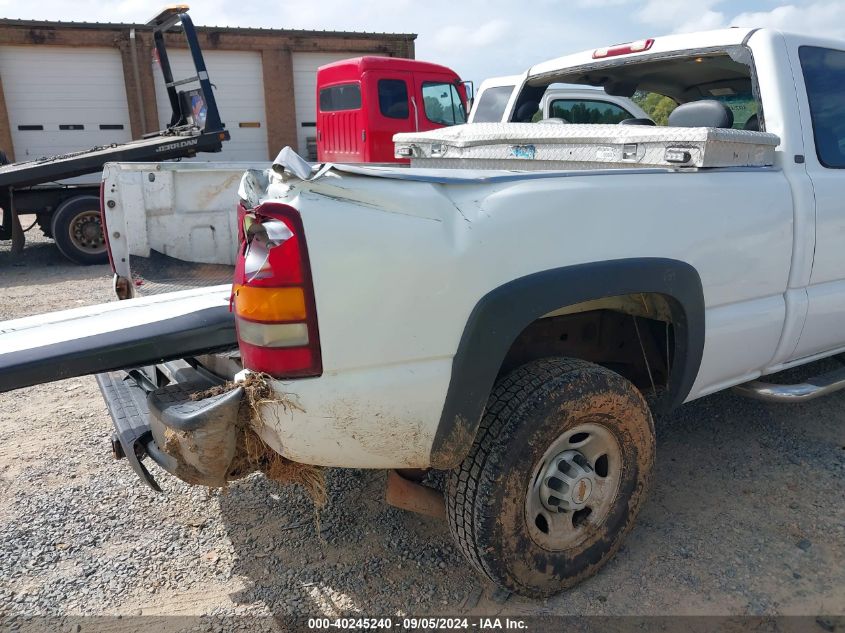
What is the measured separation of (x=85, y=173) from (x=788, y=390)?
873cm

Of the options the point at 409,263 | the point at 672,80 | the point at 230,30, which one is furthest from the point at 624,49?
the point at 230,30

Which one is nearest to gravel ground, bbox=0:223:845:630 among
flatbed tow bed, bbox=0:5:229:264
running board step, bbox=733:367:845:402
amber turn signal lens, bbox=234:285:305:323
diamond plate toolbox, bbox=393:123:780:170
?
running board step, bbox=733:367:845:402

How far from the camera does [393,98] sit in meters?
11.0

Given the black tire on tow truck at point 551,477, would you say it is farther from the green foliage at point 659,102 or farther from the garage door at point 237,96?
the garage door at point 237,96

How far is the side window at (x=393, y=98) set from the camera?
1094 centimetres

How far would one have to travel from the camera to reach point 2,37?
17.3 m

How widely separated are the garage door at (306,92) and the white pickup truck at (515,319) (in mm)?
18148

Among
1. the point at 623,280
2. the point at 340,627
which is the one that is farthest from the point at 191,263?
Answer: the point at 623,280

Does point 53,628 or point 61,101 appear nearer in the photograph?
point 53,628

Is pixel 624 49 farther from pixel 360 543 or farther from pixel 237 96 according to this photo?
pixel 237 96

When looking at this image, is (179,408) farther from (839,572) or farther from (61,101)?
(61,101)

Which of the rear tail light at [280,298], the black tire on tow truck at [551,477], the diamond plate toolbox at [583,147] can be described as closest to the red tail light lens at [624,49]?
the diamond plate toolbox at [583,147]

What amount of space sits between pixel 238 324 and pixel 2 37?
64.6ft

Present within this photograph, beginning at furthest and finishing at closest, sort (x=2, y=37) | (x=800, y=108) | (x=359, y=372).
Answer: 1. (x=2, y=37)
2. (x=800, y=108)
3. (x=359, y=372)
